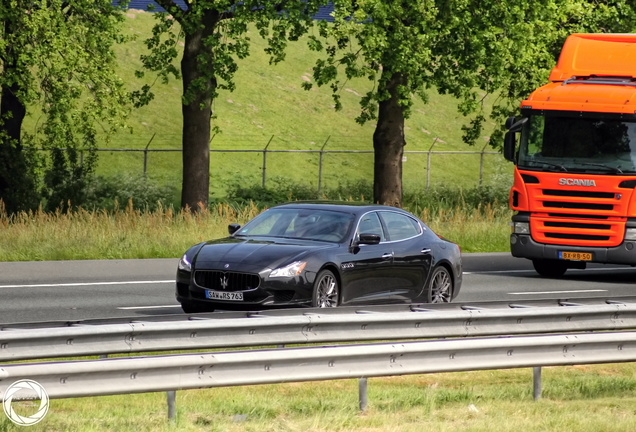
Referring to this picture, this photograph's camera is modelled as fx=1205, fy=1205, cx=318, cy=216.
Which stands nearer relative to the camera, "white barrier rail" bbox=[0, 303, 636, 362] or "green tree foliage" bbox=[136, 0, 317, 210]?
"white barrier rail" bbox=[0, 303, 636, 362]

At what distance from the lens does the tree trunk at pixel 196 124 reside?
1152 inches

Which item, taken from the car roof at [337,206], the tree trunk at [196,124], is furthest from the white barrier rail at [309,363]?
the tree trunk at [196,124]

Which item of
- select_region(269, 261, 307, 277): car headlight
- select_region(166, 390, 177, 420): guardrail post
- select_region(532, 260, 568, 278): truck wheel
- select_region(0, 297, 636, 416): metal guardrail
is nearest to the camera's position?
select_region(0, 297, 636, 416): metal guardrail

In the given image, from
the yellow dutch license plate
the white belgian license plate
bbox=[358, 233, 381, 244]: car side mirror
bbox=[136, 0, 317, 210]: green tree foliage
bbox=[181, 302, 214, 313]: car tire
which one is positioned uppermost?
bbox=[136, 0, 317, 210]: green tree foliage

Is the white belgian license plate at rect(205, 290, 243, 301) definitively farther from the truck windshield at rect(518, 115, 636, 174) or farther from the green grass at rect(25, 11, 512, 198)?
the green grass at rect(25, 11, 512, 198)

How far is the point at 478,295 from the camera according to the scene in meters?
17.9

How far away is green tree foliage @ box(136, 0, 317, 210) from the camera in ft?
92.6

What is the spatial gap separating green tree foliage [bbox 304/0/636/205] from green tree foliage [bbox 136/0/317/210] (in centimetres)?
90

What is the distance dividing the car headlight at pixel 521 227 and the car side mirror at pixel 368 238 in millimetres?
6306

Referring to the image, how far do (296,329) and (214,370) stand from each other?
65.7 inches

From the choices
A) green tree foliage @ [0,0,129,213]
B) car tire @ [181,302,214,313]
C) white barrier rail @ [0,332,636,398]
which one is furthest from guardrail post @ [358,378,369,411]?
green tree foliage @ [0,0,129,213]

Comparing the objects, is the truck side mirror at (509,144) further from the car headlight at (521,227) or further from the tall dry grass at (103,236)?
the tall dry grass at (103,236)

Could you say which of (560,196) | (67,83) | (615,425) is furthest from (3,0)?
(615,425)

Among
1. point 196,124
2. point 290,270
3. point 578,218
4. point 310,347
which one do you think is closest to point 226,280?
point 290,270
